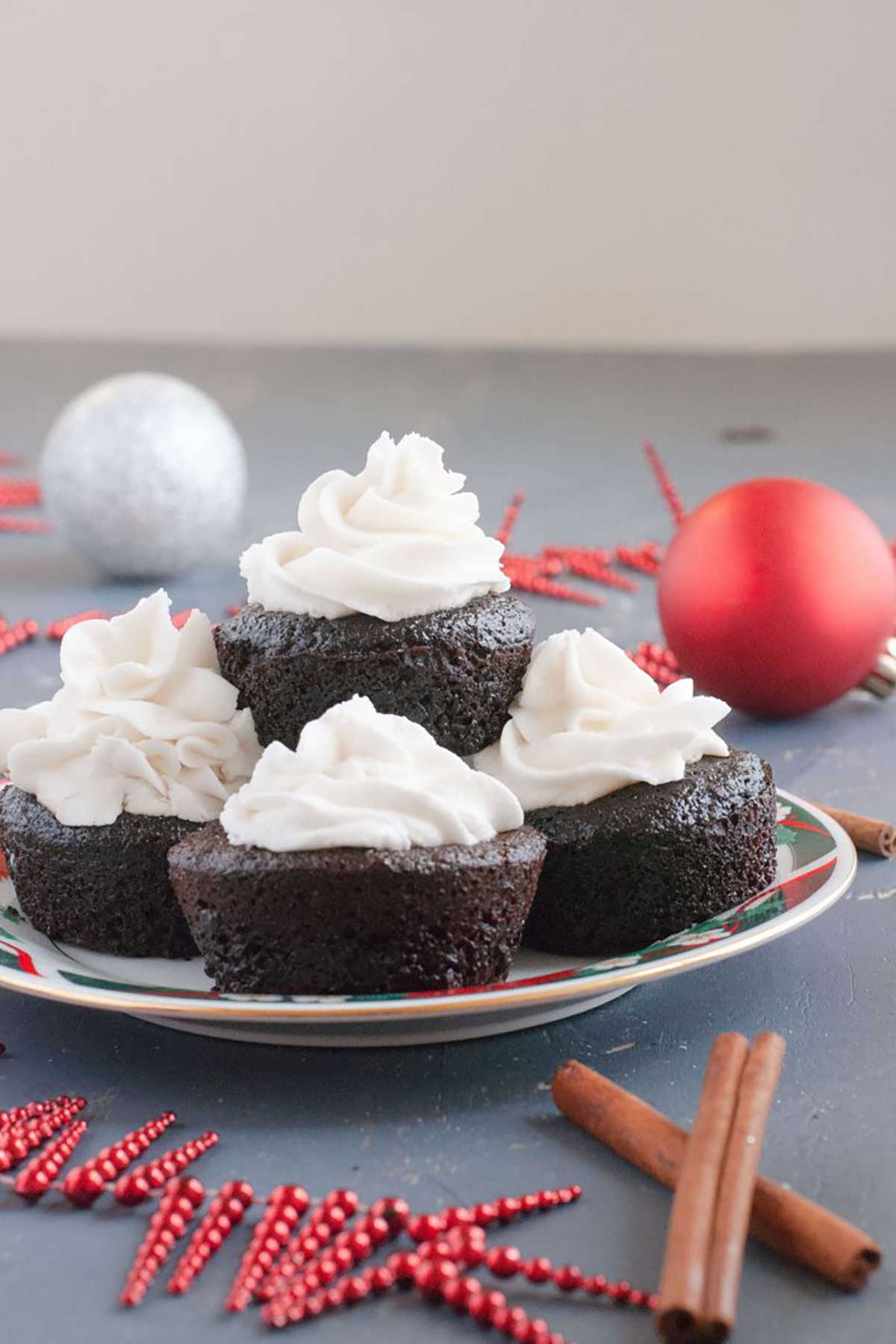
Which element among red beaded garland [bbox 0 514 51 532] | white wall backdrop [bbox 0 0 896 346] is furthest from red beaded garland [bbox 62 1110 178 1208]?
white wall backdrop [bbox 0 0 896 346]

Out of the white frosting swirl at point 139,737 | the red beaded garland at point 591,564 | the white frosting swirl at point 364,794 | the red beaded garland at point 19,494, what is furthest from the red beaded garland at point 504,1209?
the red beaded garland at point 19,494

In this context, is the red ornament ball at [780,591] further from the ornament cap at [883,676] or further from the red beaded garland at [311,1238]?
the red beaded garland at [311,1238]

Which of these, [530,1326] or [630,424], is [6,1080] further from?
[630,424]

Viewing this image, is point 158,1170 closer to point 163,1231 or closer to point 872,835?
point 163,1231

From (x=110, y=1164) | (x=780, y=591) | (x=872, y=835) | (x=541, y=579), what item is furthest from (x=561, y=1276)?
(x=541, y=579)

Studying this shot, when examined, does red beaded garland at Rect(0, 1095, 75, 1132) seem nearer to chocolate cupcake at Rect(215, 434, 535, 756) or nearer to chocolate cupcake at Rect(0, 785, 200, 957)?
chocolate cupcake at Rect(0, 785, 200, 957)
